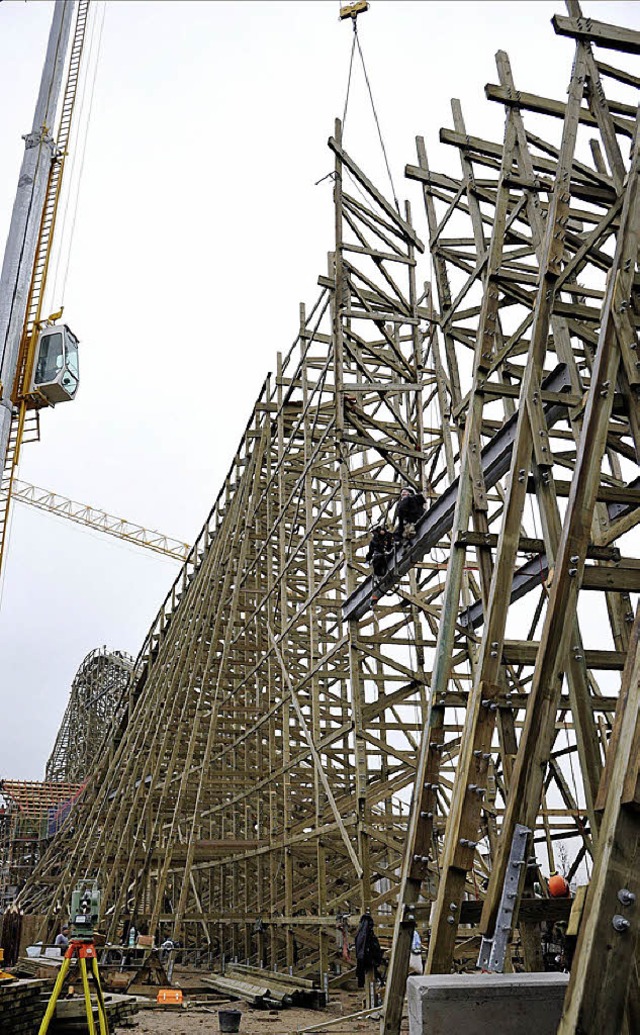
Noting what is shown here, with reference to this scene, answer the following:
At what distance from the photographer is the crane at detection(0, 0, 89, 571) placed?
17.1 meters

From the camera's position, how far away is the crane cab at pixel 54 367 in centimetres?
1717

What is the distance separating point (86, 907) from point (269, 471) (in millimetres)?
12935

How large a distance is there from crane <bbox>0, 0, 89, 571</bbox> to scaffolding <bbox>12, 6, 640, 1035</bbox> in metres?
4.79

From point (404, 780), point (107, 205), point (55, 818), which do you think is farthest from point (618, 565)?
point (107, 205)

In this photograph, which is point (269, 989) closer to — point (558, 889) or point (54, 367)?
point (558, 889)

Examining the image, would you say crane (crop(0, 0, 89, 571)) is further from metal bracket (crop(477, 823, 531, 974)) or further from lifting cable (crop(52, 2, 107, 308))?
metal bracket (crop(477, 823, 531, 974))

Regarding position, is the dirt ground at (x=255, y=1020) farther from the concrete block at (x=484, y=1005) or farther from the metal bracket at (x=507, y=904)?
the concrete block at (x=484, y=1005)

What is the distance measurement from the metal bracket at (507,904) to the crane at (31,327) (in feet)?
42.9

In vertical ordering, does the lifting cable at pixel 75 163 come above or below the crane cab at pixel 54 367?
above

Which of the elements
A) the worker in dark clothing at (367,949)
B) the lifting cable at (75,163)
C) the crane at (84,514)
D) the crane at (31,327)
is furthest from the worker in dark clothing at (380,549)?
the crane at (84,514)

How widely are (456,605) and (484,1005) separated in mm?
2770

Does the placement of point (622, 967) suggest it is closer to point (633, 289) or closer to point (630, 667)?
point (630, 667)

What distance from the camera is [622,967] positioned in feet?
10.9

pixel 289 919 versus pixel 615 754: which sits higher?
pixel 615 754
